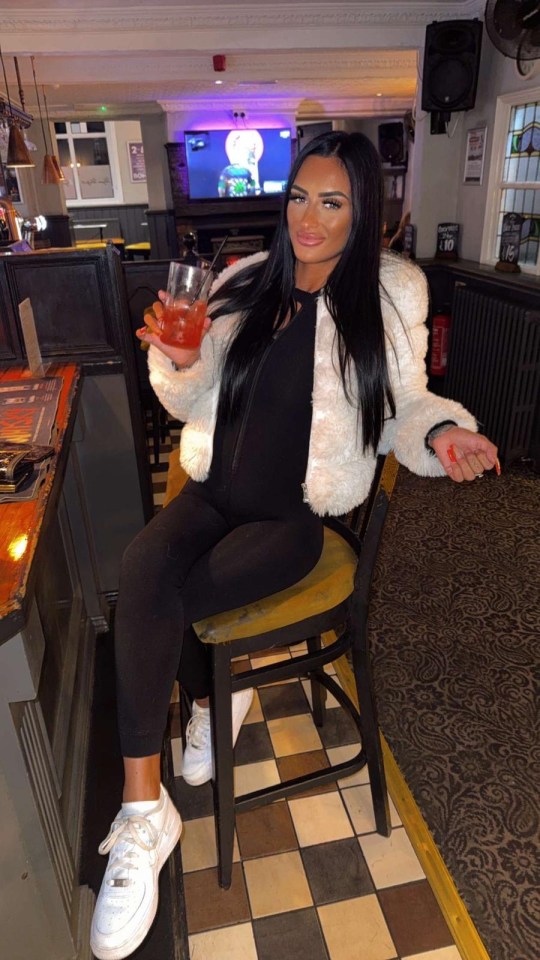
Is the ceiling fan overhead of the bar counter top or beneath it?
overhead

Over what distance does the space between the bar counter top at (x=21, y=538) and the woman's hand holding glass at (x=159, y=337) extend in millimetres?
292

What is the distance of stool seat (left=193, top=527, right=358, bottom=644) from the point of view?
1.16m

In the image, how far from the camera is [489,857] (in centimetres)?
142

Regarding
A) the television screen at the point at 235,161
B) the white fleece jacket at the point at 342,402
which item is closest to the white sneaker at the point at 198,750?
the white fleece jacket at the point at 342,402

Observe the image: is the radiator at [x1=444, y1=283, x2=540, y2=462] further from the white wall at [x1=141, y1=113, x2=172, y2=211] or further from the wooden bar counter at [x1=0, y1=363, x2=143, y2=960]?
the white wall at [x1=141, y1=113, x2=172, y2=211]

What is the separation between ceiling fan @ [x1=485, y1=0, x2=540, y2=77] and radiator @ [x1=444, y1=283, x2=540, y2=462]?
1.13 meters

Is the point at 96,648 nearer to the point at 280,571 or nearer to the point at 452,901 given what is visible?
the point at 280,571

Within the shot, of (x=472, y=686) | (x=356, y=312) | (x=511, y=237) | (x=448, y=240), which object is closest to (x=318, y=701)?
(x=472, y=686)

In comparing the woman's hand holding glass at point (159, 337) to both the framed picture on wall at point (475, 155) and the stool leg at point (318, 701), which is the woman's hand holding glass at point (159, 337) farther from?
the framed picture on wall at point (475, 155)

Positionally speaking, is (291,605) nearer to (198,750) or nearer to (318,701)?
(198,750)

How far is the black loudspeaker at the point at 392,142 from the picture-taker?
10.0 m

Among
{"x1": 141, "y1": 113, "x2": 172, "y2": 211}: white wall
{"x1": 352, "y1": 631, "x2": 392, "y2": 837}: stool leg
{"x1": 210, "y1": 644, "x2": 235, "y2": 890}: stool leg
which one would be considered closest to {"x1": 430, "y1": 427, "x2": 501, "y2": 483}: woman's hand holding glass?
{"x1": 352, "y1": 631, "x2": 392, "y2": 837}: stool leg

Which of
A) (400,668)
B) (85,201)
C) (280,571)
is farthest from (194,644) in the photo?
(85,201)

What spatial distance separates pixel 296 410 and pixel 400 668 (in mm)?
1026
